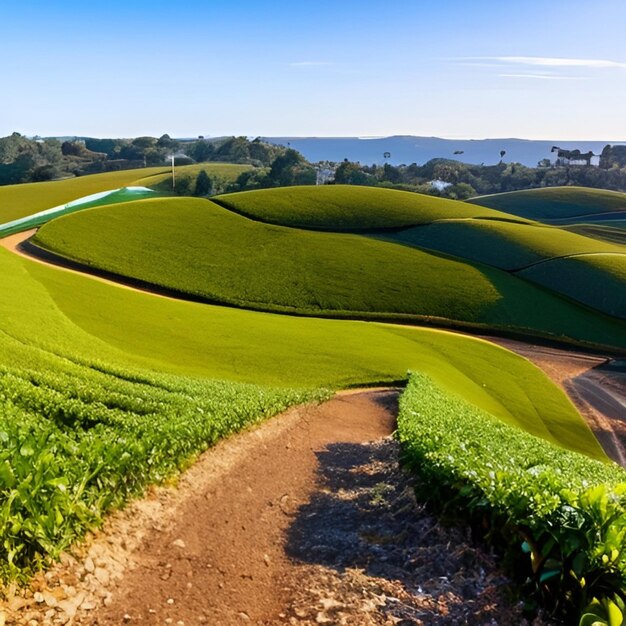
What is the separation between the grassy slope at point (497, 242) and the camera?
6919cm

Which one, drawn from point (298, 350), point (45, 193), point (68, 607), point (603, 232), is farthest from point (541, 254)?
point (45, 193)

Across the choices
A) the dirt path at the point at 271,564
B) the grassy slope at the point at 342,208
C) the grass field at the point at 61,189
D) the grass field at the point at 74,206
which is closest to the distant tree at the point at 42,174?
the grass field at the point at 61,189

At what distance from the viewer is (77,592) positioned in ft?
21.2

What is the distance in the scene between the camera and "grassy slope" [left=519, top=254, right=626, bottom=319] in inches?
2271

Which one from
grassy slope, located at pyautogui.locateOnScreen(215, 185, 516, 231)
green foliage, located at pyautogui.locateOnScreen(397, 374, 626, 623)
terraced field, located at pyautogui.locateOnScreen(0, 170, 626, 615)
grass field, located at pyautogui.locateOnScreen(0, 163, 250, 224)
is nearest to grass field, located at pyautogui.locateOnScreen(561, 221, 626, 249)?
terraced field, located at pyautogui.locateOnScreen(0, 170, 626, 615)

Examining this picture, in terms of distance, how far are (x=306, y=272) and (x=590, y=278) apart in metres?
33.0

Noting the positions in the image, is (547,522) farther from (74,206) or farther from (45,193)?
(45,193)

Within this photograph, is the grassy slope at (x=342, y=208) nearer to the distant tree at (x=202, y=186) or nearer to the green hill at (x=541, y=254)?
the green hill at (x=541, y=254)

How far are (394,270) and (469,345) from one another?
760 inches

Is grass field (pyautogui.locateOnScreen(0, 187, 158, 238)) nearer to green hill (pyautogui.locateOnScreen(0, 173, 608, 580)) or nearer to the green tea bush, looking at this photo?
green hill (pyautogui.locateOnScreen(0, 173, 608, 580))

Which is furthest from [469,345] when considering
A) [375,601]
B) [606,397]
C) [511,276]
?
[375,601]

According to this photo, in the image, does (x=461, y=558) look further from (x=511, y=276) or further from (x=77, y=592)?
(x=511, y=276)

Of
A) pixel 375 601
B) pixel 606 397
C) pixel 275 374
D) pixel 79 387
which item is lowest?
pixel 606 397

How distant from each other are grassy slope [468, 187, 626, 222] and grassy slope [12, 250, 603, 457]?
9727 cm
